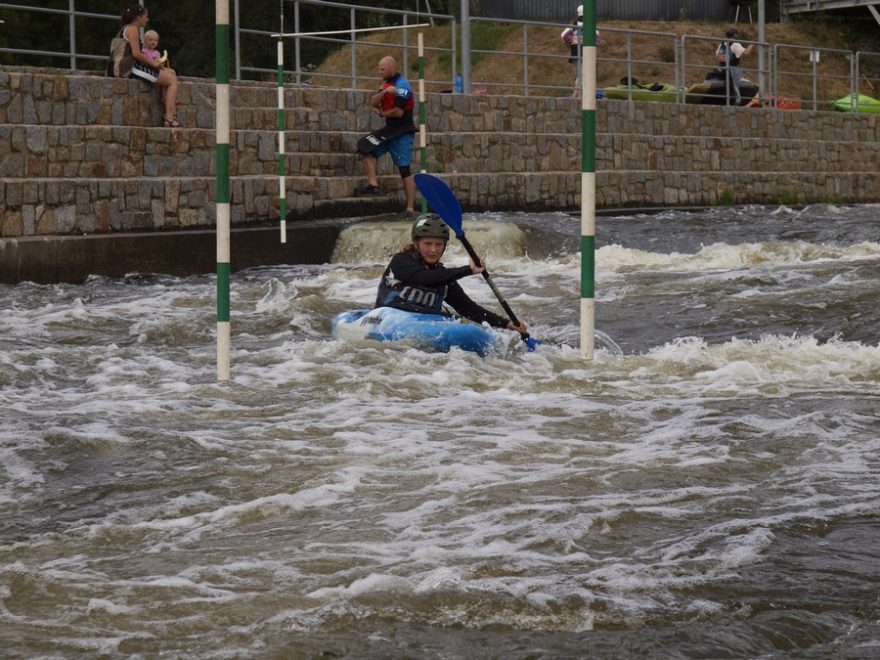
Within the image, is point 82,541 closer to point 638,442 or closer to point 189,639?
point 189,639

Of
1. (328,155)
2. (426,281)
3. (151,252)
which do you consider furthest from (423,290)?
(328,155)

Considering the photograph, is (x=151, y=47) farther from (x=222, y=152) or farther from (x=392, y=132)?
(x=222, y=152)

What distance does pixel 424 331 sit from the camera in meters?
8.81

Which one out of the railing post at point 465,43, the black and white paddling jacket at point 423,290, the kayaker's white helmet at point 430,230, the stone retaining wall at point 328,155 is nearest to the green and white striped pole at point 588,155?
the black and white paddling jacket at point 423,290

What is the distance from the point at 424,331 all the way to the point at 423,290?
37cm

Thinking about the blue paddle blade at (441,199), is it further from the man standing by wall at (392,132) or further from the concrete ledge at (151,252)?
the man standing by wall at (392,132)

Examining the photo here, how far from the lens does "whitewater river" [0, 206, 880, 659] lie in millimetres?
3992

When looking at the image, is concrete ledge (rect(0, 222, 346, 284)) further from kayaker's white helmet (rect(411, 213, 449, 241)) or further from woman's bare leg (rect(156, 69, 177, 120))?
kayaker's white helmet (rect(411, 213, 449, 241))

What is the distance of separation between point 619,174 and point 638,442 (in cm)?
1433

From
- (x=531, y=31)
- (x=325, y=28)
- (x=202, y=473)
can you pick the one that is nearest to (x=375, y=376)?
(x=202, y=473)

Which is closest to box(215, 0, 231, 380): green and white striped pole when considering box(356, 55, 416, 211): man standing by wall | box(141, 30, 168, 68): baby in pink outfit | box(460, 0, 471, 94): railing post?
box(141, 30, 168, 68): baby in pink outfit

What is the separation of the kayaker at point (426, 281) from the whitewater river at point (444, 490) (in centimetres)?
41

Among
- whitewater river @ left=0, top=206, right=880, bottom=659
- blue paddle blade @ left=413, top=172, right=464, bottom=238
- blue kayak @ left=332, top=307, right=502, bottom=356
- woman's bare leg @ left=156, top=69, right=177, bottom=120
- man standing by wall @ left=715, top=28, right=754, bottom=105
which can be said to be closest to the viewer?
whitewater river @ left=0, top=206, right=880, bottom=659

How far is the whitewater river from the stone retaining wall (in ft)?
11.1
